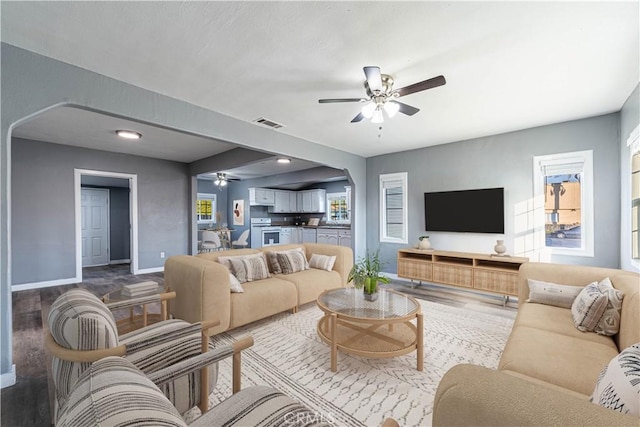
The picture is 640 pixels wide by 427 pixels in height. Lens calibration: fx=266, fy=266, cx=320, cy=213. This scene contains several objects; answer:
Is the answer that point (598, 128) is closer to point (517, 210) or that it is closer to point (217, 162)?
point (517, 210)

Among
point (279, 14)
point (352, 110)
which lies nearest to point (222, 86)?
point (279, 14)

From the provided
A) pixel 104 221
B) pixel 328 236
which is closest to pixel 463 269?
pixel 328 236

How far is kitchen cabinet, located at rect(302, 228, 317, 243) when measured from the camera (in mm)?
7939

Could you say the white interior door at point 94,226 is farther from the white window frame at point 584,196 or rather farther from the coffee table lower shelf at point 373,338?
the white window frame at point 584,196

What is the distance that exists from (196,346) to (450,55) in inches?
110

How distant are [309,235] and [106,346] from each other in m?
6.87

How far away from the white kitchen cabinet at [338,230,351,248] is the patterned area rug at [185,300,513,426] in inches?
154

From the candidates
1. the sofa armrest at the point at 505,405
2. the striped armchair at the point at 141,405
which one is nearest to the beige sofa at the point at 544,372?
the sofa armrest at the point at 505,405

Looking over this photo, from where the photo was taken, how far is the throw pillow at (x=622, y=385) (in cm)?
78

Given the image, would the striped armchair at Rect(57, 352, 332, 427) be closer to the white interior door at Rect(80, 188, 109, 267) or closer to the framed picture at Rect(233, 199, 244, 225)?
the white interior door at Rect(80, 188, 109, 267)

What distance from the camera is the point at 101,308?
1.51 metres

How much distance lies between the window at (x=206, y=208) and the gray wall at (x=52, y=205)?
310cm

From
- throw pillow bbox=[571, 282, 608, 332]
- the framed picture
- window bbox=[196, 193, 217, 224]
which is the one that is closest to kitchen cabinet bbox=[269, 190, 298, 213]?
the framed picture

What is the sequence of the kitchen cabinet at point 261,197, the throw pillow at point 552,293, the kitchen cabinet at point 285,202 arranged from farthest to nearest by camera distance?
1. the kitchen cabinet at point 285,202
2. the kitchen cabinet at point 261,197
3. the throw pillow at point 552,293
